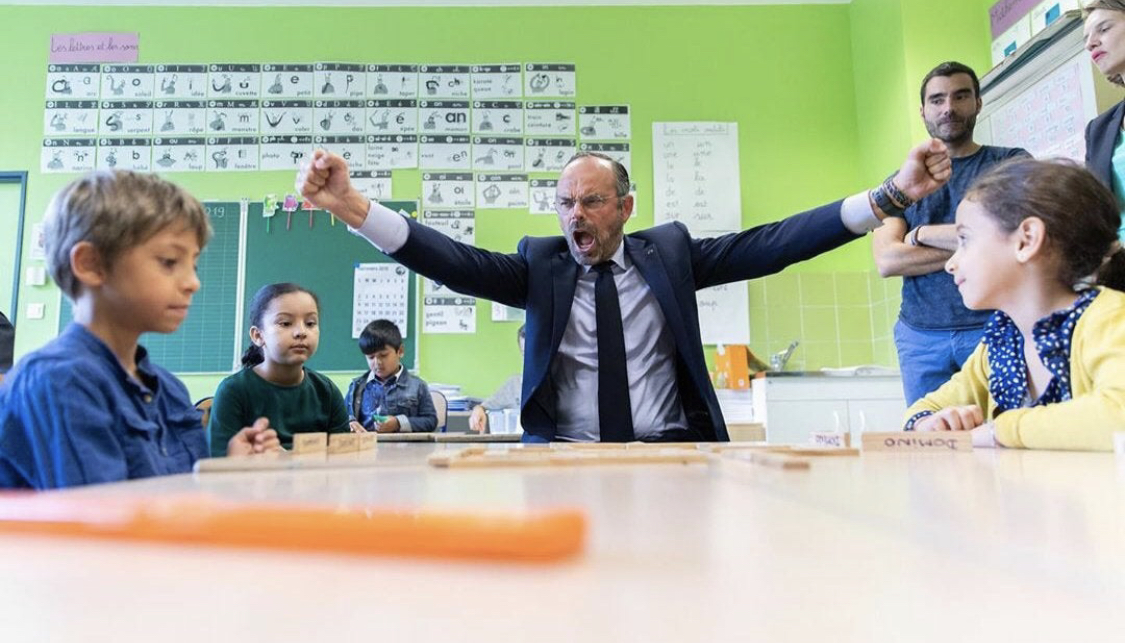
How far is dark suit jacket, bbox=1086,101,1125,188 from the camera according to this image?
1.69m

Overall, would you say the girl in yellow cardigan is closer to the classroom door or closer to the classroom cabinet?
the classroom cabinet

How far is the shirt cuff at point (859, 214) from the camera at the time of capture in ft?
5.62

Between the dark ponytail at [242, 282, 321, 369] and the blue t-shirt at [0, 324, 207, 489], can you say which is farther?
the dark ponytail at [242, 282, 321, 369]

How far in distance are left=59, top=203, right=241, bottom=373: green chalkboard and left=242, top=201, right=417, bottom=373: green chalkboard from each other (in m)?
0.09

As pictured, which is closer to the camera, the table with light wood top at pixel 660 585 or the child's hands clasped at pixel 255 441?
the table with light wood top at pixel 660 585

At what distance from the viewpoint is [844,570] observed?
238 mm

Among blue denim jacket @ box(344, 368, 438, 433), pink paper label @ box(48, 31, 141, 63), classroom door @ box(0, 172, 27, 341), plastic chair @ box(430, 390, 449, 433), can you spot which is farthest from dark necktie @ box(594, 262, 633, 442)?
pink paper label @ box(48, 31, 141, 63)

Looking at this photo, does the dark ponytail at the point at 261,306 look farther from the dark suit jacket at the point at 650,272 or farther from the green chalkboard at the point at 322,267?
the green chalkboard at the point at 322,267

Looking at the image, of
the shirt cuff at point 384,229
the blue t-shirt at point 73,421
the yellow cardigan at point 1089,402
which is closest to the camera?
the blue t-shirt at point 73,421

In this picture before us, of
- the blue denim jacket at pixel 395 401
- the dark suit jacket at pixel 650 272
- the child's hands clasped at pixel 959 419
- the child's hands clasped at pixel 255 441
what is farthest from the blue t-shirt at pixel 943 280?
the blue denim jacket at pixel 395 401

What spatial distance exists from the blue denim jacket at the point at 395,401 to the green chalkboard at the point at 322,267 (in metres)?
0.87

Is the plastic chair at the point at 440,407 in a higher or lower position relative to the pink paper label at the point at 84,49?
lower

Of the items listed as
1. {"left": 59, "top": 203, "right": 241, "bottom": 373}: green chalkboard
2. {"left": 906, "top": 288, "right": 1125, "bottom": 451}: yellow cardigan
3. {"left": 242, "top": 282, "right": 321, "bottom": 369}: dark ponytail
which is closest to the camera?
{"left": 906, "top": 288, "right": 1125, "bottom": 451}: yellow cardigan

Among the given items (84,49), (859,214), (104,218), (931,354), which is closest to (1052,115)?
(931,354)
